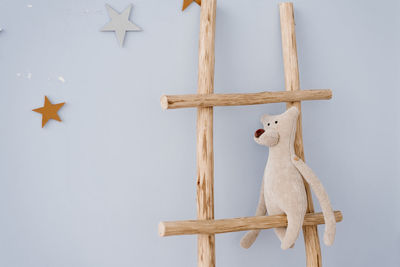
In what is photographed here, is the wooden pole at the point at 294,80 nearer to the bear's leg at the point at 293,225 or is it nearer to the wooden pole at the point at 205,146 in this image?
the bear's leg at the point at 293,225

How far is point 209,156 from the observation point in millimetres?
1461

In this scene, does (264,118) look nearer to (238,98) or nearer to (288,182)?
(238,98)

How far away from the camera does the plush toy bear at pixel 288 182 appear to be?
1.44m

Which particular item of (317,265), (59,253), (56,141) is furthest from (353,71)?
(59,253)

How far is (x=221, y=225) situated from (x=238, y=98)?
0.45m

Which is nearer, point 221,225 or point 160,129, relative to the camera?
point 221,225

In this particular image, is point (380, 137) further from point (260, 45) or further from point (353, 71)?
point (260, 45)

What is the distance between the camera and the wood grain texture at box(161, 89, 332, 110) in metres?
1.41

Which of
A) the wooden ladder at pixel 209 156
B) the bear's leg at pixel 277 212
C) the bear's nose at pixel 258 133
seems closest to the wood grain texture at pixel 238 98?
the wooden ladder at pixel 209 156

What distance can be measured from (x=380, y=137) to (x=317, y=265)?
65 cm

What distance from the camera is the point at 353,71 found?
1759 millimetres

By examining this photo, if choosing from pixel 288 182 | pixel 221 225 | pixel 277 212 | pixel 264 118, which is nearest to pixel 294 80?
pixel 264 118

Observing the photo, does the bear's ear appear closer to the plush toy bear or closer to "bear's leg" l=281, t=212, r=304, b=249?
the plush toy bear

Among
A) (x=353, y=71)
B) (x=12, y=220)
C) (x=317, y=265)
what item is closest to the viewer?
(x=12, y=220)
